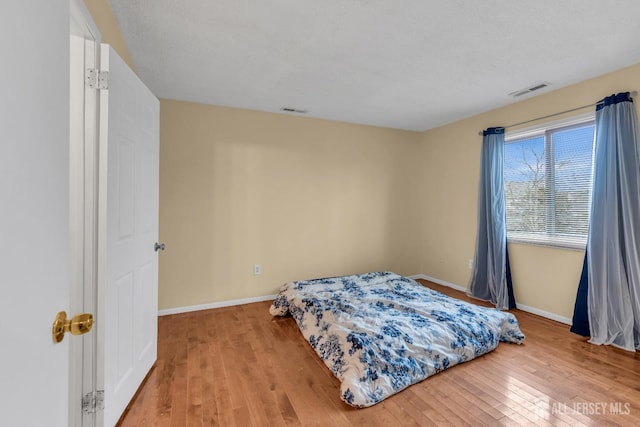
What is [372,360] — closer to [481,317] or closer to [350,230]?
[481,317]

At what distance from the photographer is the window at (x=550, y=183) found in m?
2.80

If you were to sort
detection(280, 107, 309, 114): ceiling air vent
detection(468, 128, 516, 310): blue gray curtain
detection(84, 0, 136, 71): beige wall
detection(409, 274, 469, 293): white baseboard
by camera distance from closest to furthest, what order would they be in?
detection(84, 0, 136, 71): beige wall < detection(468, 128, 516, 310): blue gray curtain < detection(280, 107, 309, 114): ceiling air vent < detection(409, 274, 469, 293): white baseboard

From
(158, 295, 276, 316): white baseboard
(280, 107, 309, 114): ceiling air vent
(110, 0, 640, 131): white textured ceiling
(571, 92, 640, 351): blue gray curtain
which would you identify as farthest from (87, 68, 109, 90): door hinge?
(571, 92, 640, 351): blue gray curtain

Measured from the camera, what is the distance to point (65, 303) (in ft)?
2.52

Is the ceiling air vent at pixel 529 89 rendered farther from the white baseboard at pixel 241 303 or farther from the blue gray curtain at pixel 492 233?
the white baseboard at pixel 241 303

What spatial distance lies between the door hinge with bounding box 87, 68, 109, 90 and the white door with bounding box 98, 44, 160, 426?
26 millimetres

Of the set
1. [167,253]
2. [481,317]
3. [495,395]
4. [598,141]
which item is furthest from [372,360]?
[598,141]

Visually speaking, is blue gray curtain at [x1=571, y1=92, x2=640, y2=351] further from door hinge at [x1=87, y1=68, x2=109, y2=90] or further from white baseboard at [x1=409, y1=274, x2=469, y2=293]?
door hinge at [x1=87, y1=68, x2=109, y2=90]

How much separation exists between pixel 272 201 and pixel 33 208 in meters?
3.06

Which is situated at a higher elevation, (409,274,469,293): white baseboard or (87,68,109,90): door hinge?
(87,68,109,90): door hinge

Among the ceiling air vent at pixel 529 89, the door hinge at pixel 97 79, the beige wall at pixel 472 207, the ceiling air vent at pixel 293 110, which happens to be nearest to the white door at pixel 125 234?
the door hinge at pixel 97 79

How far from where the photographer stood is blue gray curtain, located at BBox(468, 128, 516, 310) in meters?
3.34

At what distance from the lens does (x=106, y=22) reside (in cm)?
169

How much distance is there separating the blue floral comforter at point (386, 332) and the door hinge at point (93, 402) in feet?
4.17
